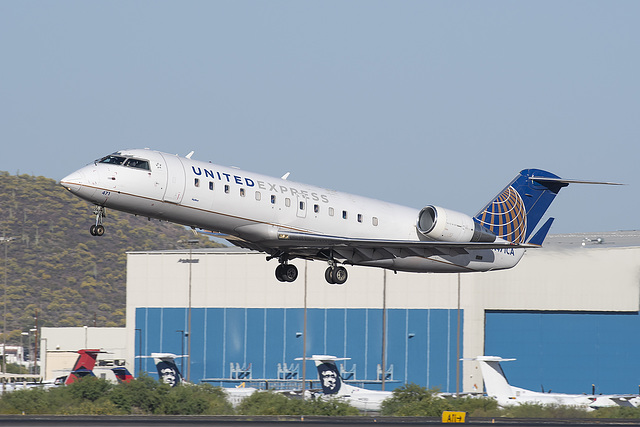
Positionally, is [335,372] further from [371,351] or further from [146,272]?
[146,272]

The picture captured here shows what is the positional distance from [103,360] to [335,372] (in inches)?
1132

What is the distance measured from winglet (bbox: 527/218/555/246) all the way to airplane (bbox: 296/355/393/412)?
1461 centimetres

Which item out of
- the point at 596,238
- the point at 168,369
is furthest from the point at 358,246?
the point at 596,238

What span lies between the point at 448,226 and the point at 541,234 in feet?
14.2

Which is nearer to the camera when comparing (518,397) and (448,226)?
(448,226)

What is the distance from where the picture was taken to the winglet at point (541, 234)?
35.2 m

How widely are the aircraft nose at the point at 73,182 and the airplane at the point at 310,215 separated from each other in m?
0.03

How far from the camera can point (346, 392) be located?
47938mm

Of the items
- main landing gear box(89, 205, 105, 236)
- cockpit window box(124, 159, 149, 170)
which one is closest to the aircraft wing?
cockpit window box(124, 159, 149, 170)

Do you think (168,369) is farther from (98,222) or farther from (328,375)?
(98,222)

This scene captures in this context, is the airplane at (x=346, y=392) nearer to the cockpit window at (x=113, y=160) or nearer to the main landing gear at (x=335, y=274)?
the main landing gear at (x=335, y=274)

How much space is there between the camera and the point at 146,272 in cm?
7056

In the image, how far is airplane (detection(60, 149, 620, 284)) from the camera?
27828mm

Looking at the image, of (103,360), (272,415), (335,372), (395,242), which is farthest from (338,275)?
(103,360)
